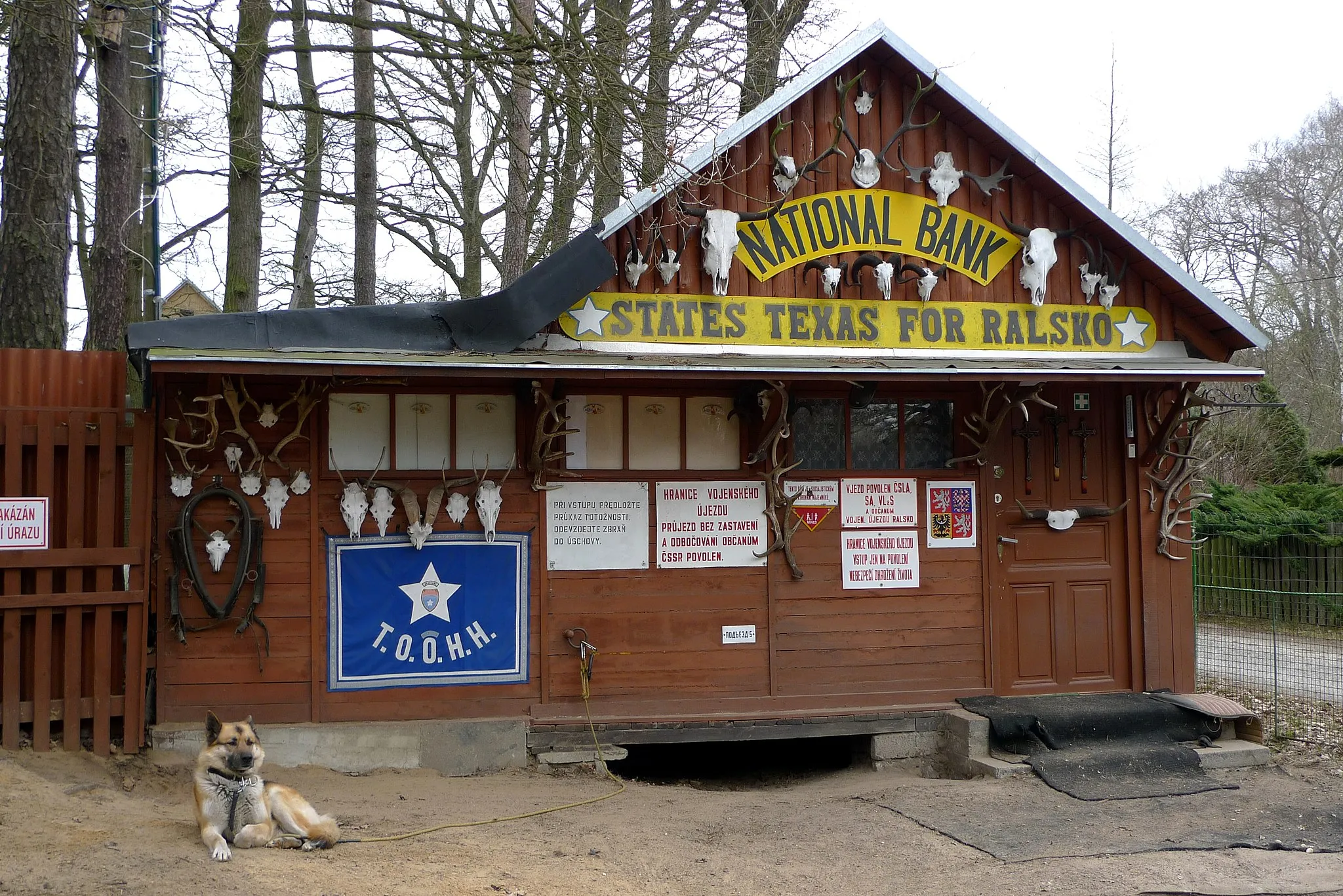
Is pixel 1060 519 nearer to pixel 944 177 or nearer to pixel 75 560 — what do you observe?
pixel 944 177

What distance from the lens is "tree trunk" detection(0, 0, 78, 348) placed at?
824 centimetres

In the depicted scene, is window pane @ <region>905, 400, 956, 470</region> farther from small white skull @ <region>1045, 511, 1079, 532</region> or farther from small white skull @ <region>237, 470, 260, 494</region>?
small white skull @ <region>237, 470, 260, 494</region>

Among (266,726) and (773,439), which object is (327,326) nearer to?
(266,726)

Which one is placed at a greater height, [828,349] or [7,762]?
[828,349]

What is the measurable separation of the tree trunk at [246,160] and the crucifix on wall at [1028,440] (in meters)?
7.60

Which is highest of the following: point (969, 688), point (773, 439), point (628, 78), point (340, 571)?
point (628, 78)

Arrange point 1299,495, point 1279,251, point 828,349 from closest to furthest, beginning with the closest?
point 828,349, point 1299,495, point 1279,251

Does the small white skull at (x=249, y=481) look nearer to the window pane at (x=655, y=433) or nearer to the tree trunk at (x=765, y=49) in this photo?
the window pane at (x=655, y=433)

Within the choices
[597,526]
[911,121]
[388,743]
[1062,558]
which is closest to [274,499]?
[388,743]

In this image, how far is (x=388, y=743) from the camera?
7781mm

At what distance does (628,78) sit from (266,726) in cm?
706

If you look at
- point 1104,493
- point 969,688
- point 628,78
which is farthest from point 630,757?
point 628,78

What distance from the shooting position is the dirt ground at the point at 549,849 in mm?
5148

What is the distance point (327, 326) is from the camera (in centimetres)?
743
